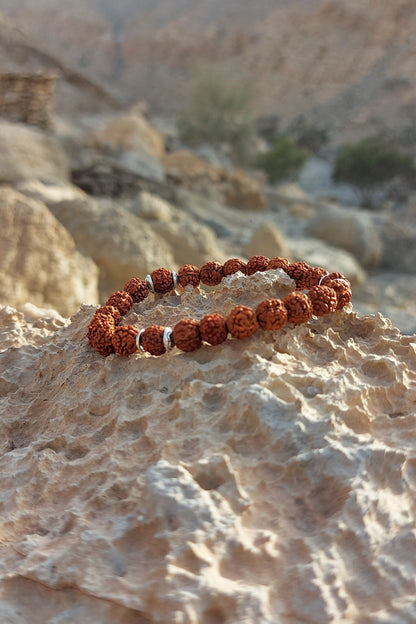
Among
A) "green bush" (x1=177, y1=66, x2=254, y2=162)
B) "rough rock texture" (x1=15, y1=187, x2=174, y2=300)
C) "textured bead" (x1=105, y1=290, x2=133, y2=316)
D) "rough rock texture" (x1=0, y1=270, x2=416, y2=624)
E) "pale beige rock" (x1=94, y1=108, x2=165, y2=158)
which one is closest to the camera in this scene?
"rough rock texture" (x1=0, y1=270, x2=416, y2=624)

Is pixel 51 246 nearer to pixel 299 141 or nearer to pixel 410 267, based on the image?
pixel 410 267

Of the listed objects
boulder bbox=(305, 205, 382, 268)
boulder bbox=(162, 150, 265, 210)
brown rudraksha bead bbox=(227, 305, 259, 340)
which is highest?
brown rudraksha bead bbox=(227, 305, 259, 340)

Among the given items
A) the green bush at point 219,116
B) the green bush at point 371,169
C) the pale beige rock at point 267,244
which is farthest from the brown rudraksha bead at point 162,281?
the green bush at point 219,116

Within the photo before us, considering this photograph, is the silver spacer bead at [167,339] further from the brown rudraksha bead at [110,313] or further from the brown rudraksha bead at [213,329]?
the brown rudraksha bead at [110,313]

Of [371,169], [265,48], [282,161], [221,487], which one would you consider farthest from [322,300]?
[265,48]

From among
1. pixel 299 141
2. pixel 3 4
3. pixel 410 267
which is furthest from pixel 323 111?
pixel 3 4

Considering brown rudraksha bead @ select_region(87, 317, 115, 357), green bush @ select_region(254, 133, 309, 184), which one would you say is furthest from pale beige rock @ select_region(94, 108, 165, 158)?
brown rudraksha bead @ select_region(87, 317, 115, 357)

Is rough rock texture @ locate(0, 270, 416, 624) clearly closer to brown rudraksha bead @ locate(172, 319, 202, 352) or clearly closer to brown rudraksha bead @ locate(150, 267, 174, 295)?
brown rudraksha bead @ locate(172, 319, 202, 352)
